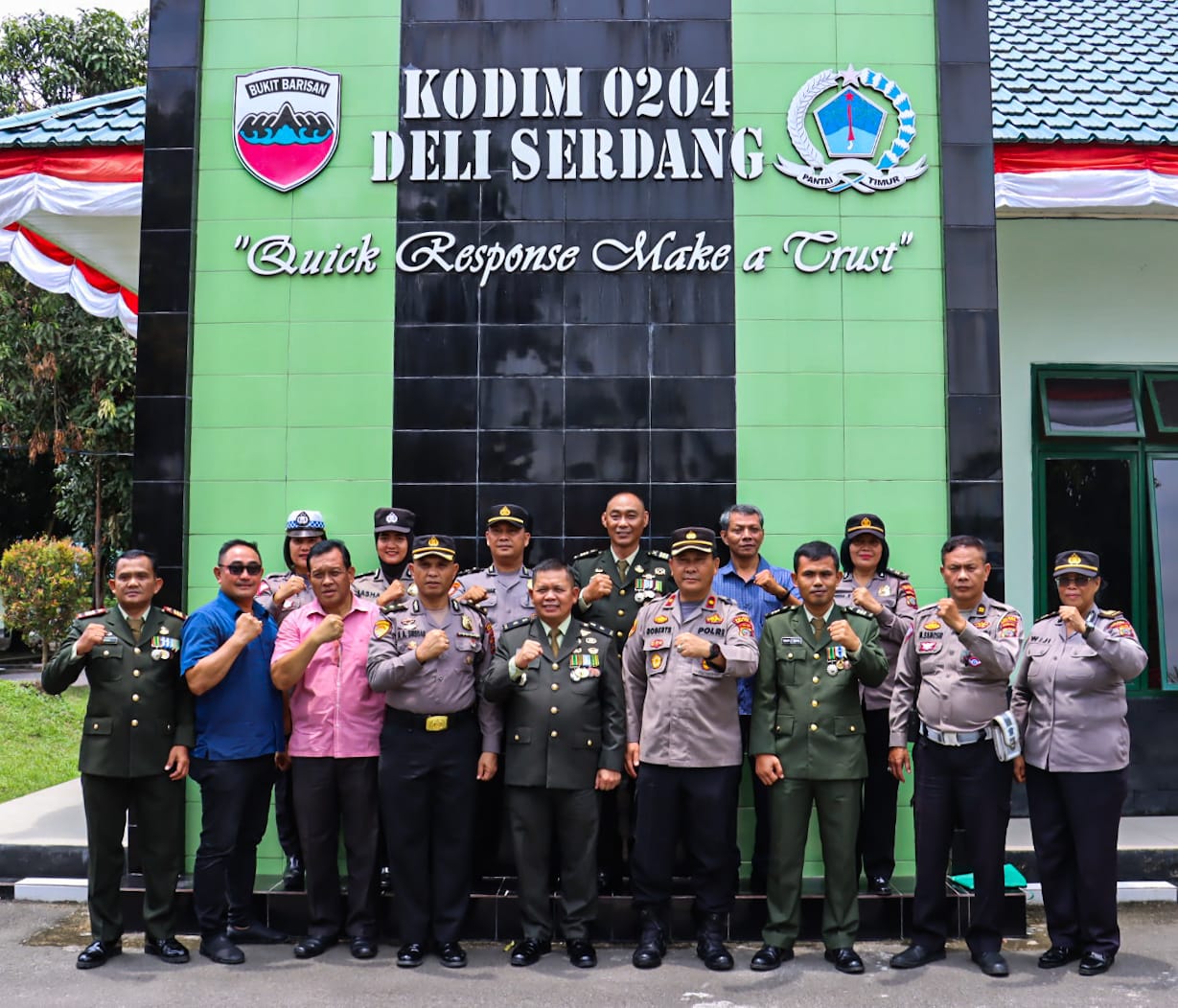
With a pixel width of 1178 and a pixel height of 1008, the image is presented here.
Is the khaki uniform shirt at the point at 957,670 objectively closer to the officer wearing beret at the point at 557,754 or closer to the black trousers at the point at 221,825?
the officer wearing beret at the point at 557,754

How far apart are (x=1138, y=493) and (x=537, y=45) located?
5.54 meters

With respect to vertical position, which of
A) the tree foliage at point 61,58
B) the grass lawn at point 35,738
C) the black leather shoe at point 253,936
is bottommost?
the black leather shoe at point 253,936

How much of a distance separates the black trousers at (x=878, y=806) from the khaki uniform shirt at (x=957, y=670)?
0.43 m

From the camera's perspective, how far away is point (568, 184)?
636 centimetres

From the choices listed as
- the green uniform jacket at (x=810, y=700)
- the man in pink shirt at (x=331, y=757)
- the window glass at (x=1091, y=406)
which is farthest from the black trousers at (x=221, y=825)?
the window glass at (x=1091, y=406)

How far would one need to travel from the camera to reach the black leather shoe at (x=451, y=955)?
5.11 metres

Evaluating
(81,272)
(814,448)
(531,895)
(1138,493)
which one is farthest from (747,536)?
(81,272)

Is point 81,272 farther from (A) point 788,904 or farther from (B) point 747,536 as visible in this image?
(A) point 788,904

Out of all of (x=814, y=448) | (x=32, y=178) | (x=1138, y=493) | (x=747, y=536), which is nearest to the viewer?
(x=747, y=536)

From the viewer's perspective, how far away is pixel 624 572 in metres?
5.86

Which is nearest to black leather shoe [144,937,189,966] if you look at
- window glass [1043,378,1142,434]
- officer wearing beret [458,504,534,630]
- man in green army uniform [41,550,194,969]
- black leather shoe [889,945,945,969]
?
man in green army uniform [41,550,194,969]

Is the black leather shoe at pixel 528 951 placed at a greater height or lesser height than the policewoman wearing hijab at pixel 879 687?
lesser

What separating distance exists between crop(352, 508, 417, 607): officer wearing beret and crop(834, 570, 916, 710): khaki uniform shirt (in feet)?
7.45

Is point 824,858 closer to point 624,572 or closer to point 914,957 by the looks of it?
point 914,957
